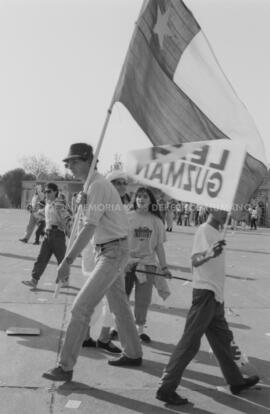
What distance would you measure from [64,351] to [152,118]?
81.6 inches

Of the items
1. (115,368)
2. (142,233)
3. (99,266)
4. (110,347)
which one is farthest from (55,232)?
(99,266)

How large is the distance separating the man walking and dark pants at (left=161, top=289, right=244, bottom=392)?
2.41 ft

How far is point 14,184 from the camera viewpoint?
311 feet

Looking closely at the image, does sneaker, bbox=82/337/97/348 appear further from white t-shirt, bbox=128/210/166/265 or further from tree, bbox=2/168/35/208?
tree, bbox=2/168/35/208

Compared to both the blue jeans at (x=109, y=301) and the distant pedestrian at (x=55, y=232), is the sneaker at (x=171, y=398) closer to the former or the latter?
the blue jeans at (x=109, y=301)

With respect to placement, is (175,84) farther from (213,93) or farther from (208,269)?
(208,269)

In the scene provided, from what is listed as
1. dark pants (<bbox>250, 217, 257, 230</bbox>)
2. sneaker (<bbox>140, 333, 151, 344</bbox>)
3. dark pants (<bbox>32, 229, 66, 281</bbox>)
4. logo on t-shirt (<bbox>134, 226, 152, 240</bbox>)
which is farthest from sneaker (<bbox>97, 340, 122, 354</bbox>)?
dark pants (<bbox>250, 217, 257, 230</bbox>)

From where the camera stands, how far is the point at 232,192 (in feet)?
13.0

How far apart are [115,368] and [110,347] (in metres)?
0.55

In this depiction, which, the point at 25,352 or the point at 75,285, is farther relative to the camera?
the point at 75,285

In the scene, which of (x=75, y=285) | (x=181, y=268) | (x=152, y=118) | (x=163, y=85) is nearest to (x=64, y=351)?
(x=152, y=118)

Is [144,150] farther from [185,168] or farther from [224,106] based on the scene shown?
[224,106]

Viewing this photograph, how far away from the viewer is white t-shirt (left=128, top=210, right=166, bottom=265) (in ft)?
18.2

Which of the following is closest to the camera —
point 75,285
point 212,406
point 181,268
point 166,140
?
point 212,406
